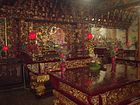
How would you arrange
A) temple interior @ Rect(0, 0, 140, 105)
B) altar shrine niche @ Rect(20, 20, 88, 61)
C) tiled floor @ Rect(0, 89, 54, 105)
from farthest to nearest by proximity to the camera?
altar shrine niche @ Rect(20, 20, 88, 61) < tiled floor @ Rect(0, 89, 54, 105) < temple interior @ Rect(0, 0, 140, 105)

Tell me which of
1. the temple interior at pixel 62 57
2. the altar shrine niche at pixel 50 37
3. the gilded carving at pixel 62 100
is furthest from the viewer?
the altar shrine niche at pixel 50 37

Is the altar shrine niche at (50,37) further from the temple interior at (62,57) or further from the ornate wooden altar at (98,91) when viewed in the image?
the ornate wooden altar at (98,91)

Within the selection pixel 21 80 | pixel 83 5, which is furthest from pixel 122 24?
pixel 21 80

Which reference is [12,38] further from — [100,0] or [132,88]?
[132,88]

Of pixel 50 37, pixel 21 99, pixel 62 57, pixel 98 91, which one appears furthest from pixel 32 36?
pixel 98 91

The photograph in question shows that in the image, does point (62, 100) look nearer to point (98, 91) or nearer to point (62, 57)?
point (62, 57)

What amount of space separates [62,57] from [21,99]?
5.84 feet

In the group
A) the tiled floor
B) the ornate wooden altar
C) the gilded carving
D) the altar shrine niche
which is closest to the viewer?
the ornate wooden altar

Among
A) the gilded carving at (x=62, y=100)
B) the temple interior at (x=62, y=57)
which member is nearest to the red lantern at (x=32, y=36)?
the temple interior at (x=62, y=57)

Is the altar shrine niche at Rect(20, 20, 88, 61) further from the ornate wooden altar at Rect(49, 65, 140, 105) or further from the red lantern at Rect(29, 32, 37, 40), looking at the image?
the ornate wooden altar at Rect(49, 65, 140, 105)

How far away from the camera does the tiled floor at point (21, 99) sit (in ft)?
11.3

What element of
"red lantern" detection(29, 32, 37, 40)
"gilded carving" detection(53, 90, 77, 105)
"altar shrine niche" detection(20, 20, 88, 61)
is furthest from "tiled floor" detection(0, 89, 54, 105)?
"red lantern" detection(29, 32, 37, 40)

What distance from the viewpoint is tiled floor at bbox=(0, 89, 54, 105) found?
11.3ft

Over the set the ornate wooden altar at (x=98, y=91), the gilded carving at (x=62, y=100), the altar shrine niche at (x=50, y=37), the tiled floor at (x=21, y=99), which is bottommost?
the tiled floor at (x=21, y=99)
